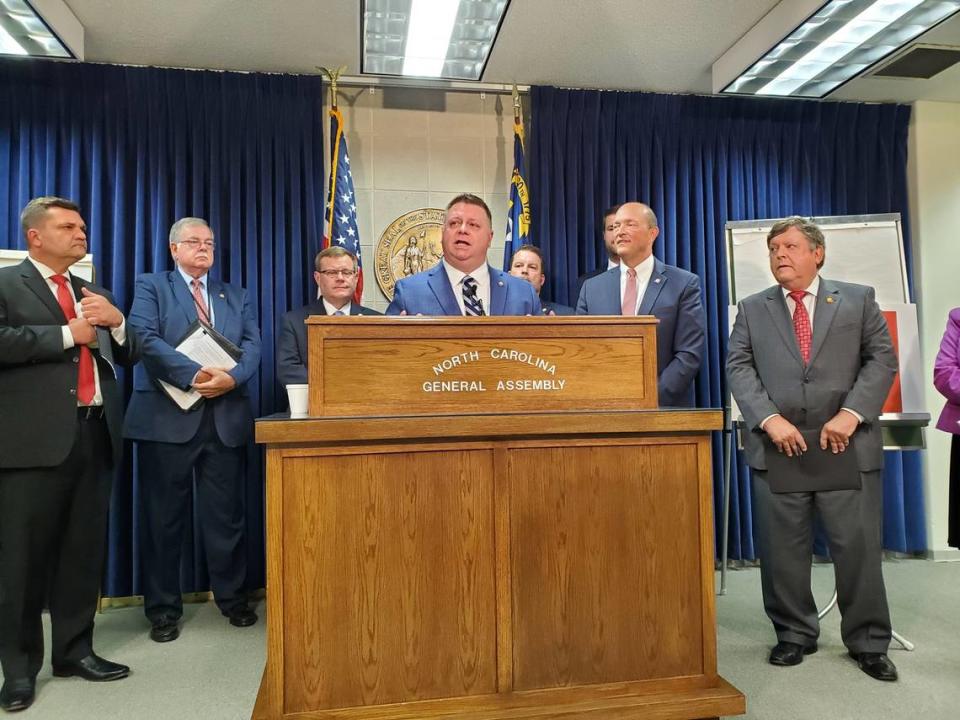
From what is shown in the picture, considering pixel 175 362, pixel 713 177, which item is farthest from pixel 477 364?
pixel 713 177

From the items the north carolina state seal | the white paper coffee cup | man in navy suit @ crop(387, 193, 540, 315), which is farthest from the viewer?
the north carolina state seal

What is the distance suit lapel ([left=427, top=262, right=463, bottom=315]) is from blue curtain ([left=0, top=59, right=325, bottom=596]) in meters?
1.91

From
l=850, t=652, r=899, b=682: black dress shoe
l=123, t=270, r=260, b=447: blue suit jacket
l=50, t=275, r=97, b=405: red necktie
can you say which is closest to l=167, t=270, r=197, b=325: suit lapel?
A: l=123, t=270, r=260, b=447: blue suit jacket

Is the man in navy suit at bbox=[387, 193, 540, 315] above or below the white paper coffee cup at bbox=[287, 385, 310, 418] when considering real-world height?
above

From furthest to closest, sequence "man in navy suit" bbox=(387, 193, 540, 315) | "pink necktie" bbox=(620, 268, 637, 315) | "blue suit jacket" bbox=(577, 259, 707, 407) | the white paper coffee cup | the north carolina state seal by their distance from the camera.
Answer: the north carolina state seal, "pink necktie" bbox=(620, 268, 637, 315), "blue suit jacket" bbox=(577, 259, 707, 407), "man in navy suit" bbox=(387, 193, 540, 315), the white paper coffee cup

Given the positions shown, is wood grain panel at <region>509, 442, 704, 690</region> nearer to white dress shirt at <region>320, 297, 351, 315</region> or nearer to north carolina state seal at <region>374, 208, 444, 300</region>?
white dress shirt at <region>320, 297, 351, 315</region>

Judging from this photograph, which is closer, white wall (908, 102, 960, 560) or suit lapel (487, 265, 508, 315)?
suit lapel (487, 265, 508, 315)

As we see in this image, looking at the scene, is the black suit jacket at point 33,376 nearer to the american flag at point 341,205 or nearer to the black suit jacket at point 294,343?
the black suit jacket at point 294,343

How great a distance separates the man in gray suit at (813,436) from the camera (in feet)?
8.50

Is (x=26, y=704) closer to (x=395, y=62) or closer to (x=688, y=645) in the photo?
(x=688, y=645)

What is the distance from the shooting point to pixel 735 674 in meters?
2.51

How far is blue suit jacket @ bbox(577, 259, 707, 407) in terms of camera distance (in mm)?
2848

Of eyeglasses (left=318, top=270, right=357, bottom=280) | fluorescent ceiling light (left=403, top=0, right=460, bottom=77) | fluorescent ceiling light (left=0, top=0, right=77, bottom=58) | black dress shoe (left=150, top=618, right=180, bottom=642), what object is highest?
fluorescent ceiling light (left=403, top=0, right=460, bottom=77)

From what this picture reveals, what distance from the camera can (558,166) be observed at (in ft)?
13.9
